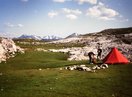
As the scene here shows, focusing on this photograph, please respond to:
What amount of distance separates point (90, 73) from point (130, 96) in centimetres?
1151

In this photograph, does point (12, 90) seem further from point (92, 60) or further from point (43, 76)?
point (92, 60)

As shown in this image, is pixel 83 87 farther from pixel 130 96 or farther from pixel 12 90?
pixel 12 90

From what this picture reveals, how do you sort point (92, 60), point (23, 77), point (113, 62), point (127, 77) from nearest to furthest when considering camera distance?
point (127, 77) < point (23, 77) < point (113, 62) < point (92, 60)

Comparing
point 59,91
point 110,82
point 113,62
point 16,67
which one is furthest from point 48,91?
point 16,67

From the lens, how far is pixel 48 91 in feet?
83.3

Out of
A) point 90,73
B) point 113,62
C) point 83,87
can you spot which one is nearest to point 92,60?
point 113,62

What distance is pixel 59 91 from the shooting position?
82.8ft

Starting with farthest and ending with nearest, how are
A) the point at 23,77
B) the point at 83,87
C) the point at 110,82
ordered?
the point at 23,77 → the point at 110,82 → the point at 83,87

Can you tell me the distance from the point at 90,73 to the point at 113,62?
10.0m

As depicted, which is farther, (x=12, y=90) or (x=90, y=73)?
(x=90, y=73)

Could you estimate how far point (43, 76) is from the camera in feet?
110

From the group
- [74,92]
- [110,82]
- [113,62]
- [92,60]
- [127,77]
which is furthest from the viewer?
[92,60]

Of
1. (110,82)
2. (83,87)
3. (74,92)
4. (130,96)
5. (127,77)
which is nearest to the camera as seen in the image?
(130,96)

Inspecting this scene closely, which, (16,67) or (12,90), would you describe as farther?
(16,67)
